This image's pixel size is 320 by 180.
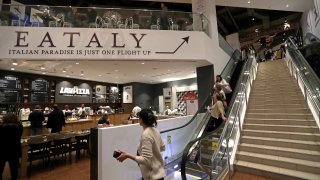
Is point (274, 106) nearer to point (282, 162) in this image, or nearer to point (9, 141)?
point (282, 162)

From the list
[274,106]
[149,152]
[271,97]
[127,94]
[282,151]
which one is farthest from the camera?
[127,94]

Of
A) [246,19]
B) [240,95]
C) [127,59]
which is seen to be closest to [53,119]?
[127,59]

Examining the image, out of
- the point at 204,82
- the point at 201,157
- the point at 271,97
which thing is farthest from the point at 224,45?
the point at 201,157

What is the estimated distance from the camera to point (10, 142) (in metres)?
4.20

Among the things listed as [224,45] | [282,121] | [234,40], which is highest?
[234,40]

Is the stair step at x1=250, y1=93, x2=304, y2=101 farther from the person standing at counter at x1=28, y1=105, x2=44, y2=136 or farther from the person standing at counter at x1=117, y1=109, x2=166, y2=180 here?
the person standing at counter at x1=28, y1=105, x2=44, y2=136

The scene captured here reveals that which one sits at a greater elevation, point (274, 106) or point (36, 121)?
point (274, 106)

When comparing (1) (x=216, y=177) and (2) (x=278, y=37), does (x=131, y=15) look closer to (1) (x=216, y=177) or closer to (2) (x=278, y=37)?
(1) (x=216, y=177)

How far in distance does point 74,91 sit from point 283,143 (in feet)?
35.8

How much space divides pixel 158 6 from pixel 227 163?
11.7 meters

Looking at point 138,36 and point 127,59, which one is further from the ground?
point 138,36

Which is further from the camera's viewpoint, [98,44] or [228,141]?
[98,44]

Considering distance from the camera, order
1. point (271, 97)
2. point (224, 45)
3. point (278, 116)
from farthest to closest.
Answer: point (224, 45) → point (271, 97) → point (278, 116)

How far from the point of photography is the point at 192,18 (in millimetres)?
8297
